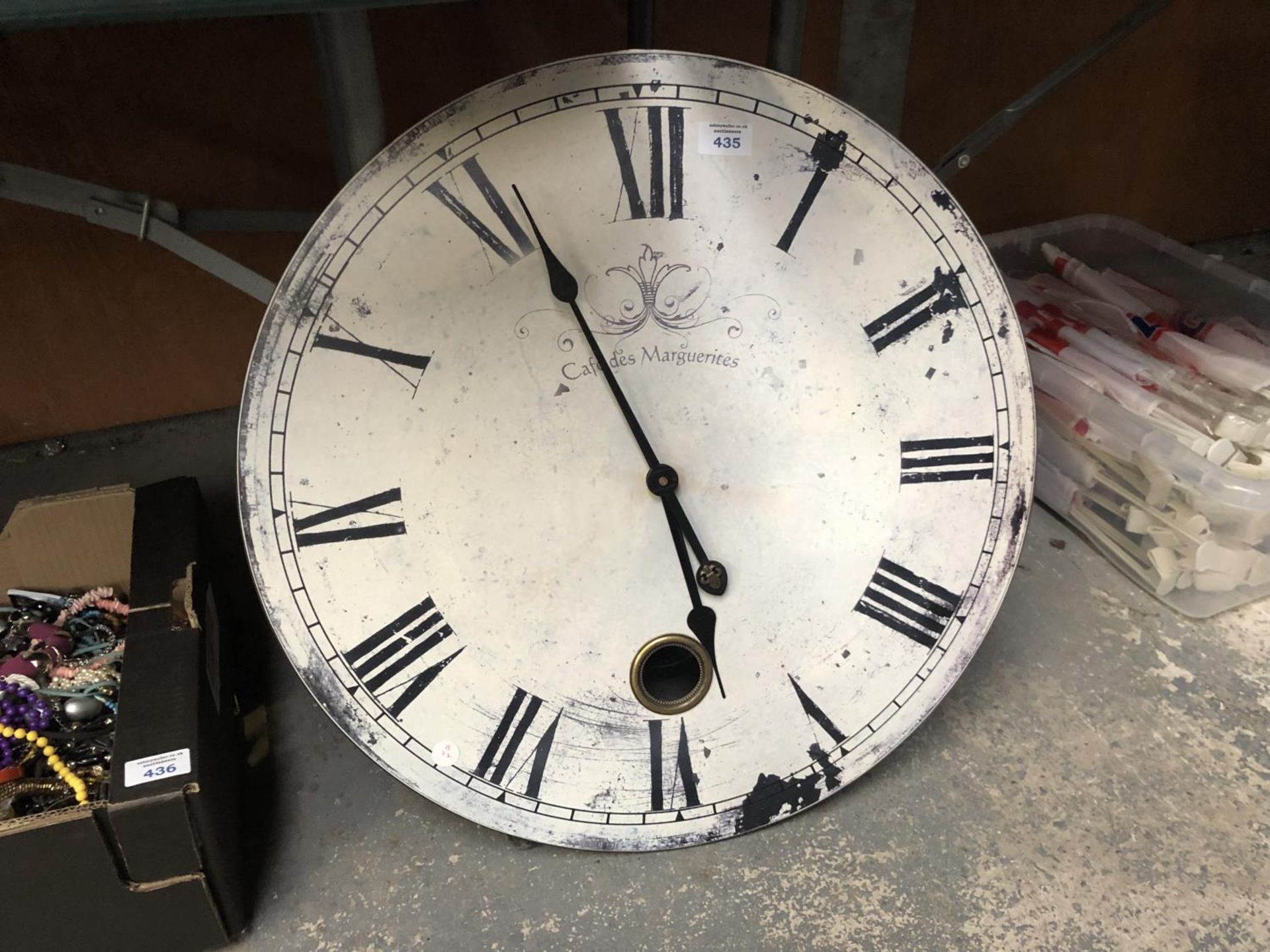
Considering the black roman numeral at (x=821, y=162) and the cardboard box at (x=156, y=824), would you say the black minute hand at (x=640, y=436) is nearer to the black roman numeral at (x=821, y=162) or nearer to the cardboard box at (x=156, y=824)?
the black roman numeral at (x=821, y=162)

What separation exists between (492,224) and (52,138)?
29.2 inches

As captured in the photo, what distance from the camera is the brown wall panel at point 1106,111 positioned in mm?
1564

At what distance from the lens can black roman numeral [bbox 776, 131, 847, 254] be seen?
856 mm

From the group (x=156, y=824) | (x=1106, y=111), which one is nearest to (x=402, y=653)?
(x=156, y=824)

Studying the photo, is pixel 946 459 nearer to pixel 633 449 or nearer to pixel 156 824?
pixel 633 449

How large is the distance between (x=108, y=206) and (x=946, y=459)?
34.0 inches

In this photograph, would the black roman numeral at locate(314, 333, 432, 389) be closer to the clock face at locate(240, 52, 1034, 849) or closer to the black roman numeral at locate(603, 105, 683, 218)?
the clock face at locate(240, 52, 1034, 849)

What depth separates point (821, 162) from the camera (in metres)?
0.86

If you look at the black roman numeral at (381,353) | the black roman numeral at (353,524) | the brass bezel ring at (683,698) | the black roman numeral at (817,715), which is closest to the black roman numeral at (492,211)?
the black roman numeral at (381,353)

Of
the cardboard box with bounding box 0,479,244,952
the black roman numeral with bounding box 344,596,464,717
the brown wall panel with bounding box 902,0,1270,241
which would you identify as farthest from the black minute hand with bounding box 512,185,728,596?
the brown wall panel with bounding box 902,0,1270,241

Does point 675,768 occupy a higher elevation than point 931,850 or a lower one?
higher

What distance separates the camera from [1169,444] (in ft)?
4.19

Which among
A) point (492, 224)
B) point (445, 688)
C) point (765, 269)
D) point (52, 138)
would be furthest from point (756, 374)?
point (52, 138)

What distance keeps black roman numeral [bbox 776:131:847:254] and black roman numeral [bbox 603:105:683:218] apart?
0.11 metres
